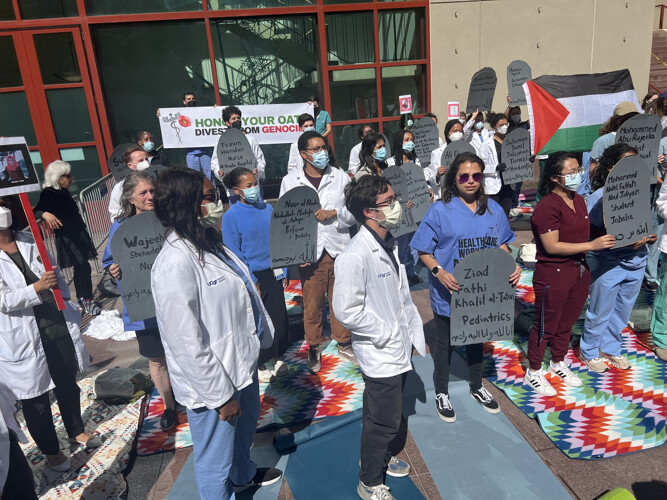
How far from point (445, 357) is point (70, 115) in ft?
35.9

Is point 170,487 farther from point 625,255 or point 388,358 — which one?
point 625,255

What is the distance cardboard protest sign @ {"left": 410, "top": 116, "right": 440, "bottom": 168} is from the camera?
303 inches

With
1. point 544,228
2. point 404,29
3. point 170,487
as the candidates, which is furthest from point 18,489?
point 404,29

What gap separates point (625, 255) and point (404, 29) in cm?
980

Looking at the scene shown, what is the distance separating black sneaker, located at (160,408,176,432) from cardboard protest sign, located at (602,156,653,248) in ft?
12.7

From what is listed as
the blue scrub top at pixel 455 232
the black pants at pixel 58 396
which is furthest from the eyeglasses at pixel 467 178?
the black pants at pixel 58 396

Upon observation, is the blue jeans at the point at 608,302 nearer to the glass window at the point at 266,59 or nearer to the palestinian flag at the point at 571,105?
the palestinian flag at the point at 571,105

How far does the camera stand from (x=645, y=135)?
5.25m

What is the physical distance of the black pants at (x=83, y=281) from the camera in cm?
662

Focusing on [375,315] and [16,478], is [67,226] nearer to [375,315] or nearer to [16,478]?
[16,478]

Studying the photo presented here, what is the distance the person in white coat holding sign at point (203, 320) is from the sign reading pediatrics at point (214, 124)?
25.9ft

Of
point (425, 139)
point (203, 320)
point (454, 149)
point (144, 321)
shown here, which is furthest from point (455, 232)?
point (425, 139)

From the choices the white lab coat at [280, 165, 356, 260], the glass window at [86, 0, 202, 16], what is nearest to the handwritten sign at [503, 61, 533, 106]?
the white lab coat at [280, 165, 356, 260]

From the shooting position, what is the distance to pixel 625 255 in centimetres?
422
